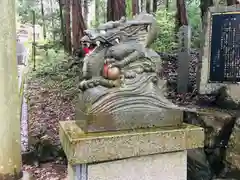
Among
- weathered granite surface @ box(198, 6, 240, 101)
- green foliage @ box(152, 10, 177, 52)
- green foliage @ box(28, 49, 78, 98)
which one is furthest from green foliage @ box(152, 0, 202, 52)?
weathered granite surface @ box(198, 6, 240, 101)

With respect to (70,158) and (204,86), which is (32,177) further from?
(204,86)

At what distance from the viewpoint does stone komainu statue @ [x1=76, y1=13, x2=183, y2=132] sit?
274 cm

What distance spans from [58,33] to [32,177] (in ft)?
52.3

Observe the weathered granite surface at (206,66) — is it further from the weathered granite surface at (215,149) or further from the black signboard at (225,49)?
the weathered granite surface at (215,149)

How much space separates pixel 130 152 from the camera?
107 inches

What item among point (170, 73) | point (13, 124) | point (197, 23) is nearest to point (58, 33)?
point (197, 23)

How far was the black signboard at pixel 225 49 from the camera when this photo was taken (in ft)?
16.9

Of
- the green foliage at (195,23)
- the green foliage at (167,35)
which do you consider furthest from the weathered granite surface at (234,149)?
the green foliage at (195,23)

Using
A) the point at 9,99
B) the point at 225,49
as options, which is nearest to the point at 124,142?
the point at 9,99

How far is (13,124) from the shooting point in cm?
498

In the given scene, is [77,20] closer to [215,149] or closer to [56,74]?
[56,74]

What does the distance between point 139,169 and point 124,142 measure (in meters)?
0.36

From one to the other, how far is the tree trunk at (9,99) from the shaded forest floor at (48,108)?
1.66ft

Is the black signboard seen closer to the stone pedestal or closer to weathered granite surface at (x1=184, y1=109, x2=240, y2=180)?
weathered granite surface at (x1=184, y1=109, x2=240, y2=180)
